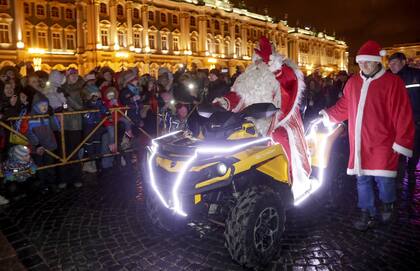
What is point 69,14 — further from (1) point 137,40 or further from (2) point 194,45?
(2) point 194,45

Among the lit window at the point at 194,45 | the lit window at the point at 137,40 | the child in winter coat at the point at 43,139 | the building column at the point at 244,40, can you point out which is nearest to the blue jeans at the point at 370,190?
the child in winter coat at the point at 43,139

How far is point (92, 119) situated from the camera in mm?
7473

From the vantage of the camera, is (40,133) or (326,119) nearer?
(326,119)

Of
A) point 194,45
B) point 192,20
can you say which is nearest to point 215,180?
point 194,45

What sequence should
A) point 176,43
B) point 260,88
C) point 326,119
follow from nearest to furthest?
point 260,88
point 326,119
point 176,43

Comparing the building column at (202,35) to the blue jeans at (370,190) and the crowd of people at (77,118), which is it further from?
the blue jeans at (370,190)

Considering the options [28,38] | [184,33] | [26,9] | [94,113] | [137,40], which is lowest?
[94,113]

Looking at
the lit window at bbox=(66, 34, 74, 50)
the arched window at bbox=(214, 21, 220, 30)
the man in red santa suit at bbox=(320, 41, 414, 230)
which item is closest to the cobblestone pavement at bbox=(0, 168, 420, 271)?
the man in red santa suit at bbox=(320, 41, 414, 230)

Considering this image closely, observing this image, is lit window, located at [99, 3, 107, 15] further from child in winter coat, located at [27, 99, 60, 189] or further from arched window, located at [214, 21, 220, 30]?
child in winter coat, located at [27, 99, 60, 189]

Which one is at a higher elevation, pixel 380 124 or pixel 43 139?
pixel 380 124

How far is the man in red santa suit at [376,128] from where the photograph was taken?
401cm

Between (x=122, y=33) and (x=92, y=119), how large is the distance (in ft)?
138

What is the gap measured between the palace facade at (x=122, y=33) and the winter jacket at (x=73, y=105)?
31057mm

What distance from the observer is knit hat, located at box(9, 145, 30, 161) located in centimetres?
607
